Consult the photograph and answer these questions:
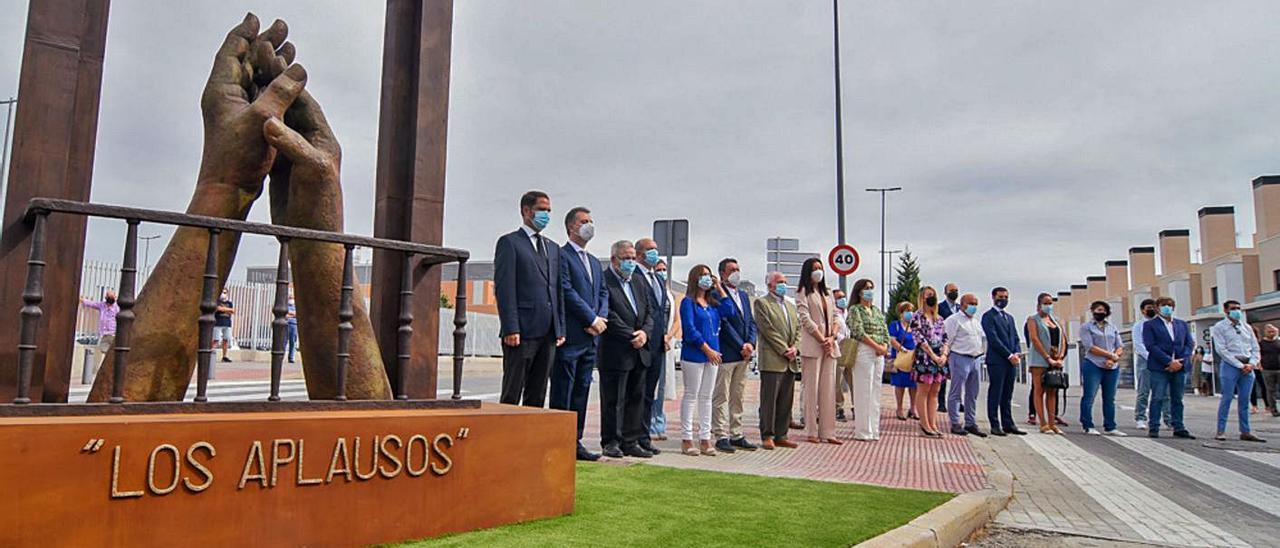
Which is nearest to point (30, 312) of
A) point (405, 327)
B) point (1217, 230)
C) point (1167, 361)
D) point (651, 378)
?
point (405, 327)

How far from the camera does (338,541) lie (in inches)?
155

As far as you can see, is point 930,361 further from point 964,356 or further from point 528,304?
point 528,304

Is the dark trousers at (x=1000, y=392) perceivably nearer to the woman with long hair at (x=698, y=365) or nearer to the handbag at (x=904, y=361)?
the handbag at (x=904, y=361)

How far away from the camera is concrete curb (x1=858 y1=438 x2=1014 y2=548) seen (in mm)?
4867

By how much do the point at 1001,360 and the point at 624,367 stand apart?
6466 millimetres

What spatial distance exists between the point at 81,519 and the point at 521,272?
4289mm

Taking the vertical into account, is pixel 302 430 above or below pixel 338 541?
above

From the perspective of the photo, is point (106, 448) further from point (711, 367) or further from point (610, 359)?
point (711, 367)

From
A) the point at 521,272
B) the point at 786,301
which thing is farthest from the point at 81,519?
the point at 786,301

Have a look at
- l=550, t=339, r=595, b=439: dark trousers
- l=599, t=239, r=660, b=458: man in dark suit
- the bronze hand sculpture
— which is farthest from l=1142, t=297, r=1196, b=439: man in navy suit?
the bronze hand sculpture

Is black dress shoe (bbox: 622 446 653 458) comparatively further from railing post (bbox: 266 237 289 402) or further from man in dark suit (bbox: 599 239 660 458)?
railing post (bbox: 266 237 289 402)

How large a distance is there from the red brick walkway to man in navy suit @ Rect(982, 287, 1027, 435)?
51.4 inches

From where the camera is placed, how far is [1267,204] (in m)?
38.6

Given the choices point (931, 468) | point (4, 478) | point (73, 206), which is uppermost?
point (73, 206)
